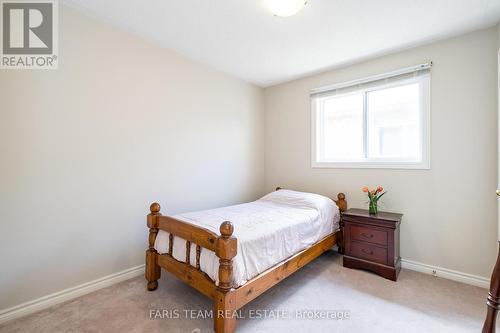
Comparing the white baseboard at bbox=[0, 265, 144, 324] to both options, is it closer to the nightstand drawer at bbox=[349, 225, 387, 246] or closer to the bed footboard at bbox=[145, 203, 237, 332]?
the bed footboard at bbox=[145, 203, 237, 332]

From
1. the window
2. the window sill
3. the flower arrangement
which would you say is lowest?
the flower arrangement

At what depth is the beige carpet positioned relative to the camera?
1695 millimetres

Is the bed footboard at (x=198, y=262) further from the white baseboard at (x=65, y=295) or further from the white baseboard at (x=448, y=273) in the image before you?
the white baseboard at (x=448, y=273)

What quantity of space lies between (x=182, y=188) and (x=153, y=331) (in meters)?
1.55

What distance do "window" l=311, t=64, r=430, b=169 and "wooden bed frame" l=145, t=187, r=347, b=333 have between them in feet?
4.73

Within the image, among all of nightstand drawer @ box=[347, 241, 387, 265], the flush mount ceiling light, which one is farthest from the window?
the flush mount ceiling light

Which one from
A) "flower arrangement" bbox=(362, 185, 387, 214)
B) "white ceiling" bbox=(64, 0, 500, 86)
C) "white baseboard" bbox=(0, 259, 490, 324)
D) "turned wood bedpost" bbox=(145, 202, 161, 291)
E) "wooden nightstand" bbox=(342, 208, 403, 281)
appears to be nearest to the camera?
"white baseboard" bbox=(0, 259, 490, 324)

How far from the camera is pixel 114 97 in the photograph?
2.31 metres

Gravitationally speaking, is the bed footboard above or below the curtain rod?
below

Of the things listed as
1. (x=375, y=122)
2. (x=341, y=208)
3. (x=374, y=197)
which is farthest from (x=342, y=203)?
(x=375, y=122)

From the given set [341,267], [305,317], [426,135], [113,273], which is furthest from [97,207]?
[426,135]

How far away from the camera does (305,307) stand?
195cm

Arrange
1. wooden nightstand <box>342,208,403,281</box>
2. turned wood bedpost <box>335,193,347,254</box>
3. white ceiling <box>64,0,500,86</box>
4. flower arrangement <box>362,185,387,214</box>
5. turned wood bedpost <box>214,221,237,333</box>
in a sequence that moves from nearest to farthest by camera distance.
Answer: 1. turned wood bedpost <box>214,221,237,333</box>
2. white ceiling <box>64,0,500,86</box>
3. wooden nightstand <box>342,208,403,281</box>
4. flower arrangement <box>362,185,387,214</box>
5. turned wood bedpost <box>335,193,347,254</box>

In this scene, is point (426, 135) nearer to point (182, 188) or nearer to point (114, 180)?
point (182, 188)
